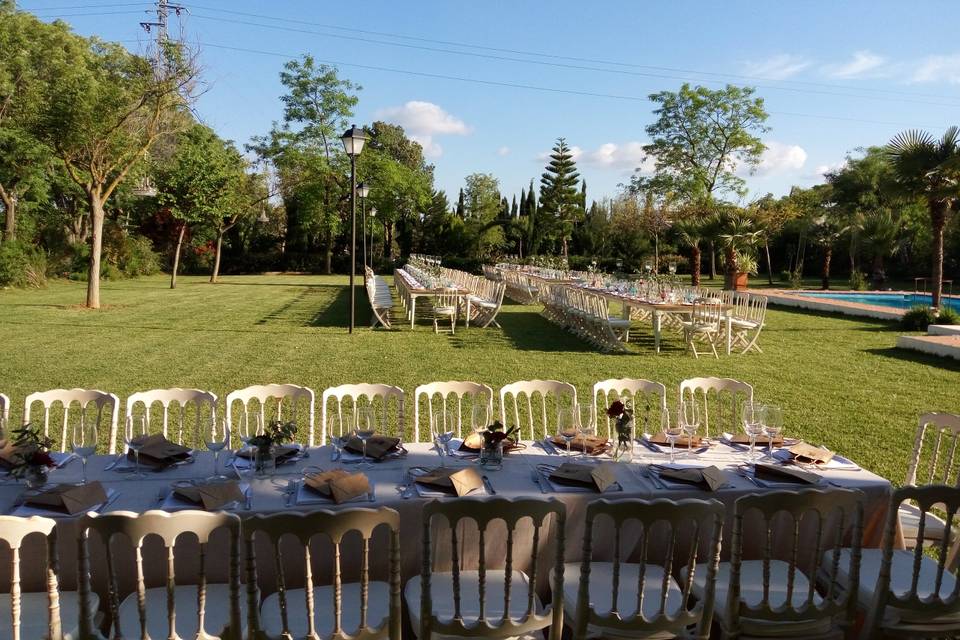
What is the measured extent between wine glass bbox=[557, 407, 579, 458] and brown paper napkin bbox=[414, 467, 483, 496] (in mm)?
606

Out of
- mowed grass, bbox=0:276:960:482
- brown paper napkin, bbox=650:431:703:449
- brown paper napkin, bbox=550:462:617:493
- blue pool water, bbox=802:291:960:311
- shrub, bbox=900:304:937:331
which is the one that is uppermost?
blue pool water, bbox=802:291:960:311

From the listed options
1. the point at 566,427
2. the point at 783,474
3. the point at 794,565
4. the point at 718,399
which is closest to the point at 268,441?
the point at 566,427

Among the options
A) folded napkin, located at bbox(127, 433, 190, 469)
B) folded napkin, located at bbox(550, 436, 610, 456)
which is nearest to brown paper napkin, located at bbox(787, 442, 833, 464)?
folded napkin, located at bbox(550, 436, 610, 456)

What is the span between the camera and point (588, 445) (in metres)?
3.55

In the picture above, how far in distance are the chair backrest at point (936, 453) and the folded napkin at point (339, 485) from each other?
98.5 inches

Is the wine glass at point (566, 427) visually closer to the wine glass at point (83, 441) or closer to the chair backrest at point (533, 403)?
the chair backrest at point (533, 403)

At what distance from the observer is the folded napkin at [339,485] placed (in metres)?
2.84

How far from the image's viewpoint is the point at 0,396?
3.98 m

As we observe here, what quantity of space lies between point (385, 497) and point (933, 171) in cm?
1502

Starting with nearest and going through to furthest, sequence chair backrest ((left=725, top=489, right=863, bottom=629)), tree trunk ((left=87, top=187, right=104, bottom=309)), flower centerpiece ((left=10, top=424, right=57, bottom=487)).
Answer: chair backrest ((left=725, top=489, right=863, bottom=629)), flower centerpiece ((left=10, top=424, right=57, bottom=487)), tree trunk ((left=87, top=187, right=104, bottom=309))

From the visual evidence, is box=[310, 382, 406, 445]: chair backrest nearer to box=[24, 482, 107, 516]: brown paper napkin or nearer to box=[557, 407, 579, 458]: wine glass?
box=[557, 407, 579, 458]: wine glass

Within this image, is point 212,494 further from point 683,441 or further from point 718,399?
point 718,399

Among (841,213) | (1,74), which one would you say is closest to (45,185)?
(1,74)

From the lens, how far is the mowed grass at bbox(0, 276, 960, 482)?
23.8 ft
